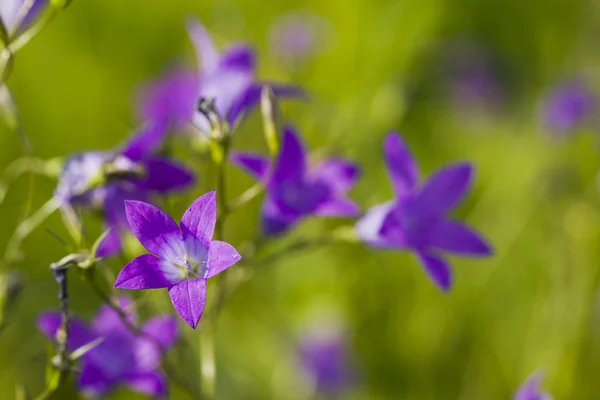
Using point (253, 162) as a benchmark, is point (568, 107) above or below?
below

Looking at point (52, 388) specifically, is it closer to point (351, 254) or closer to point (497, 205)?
point (351, 254)

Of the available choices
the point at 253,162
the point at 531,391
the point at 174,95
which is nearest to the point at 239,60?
the point at 253,162

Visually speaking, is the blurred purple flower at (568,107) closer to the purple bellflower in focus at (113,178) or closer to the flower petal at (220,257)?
the purple bellflower in focus at (113,178)

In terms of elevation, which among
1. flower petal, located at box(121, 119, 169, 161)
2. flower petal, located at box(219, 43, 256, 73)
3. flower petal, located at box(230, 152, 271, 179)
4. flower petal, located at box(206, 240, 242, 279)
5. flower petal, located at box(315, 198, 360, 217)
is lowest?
flower petal, located at box(315, 198, 360, 217)

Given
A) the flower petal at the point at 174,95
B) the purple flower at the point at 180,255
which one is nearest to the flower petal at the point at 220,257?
the purple flower at the point at 180,255

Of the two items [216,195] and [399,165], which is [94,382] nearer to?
[216,195]

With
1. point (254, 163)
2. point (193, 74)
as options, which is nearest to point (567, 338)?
point (254, 163)

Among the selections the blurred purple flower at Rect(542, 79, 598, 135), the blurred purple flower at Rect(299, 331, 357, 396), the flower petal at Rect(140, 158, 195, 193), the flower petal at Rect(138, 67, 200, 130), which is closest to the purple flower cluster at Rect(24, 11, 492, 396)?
the flower petal at Rect(140, 158, 195, 193)

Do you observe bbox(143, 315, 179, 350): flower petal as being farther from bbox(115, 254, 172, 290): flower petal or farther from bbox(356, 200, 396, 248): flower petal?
bbox(356, 200, 396, 248): flower petal
